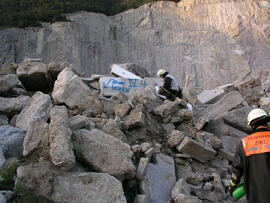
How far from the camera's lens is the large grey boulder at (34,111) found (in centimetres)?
621

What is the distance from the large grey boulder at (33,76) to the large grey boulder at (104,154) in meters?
3.97

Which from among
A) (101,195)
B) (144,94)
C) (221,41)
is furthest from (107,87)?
(221,41)

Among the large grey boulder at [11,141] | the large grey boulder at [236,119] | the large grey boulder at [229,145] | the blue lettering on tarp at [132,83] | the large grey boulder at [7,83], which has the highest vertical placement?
the large grey boulder at [7,83]

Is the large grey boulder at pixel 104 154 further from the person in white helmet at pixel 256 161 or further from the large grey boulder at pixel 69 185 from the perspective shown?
the person in white helmet at pixel 256 161

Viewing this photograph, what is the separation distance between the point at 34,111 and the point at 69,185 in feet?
7.93

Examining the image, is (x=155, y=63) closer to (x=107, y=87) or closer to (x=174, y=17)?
(x=174, y=17)

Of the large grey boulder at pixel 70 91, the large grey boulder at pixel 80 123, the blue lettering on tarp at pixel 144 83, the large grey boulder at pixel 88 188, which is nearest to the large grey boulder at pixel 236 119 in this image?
the blue lettering on tarp at pixel 144 83

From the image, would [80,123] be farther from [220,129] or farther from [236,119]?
[236,119]

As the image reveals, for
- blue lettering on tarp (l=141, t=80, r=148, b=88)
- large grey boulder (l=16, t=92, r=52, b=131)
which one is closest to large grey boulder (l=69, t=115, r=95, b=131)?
large grey boulder (l=16, t=92, r=52, b=131)

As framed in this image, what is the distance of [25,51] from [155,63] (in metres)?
8.18

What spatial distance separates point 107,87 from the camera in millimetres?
8641

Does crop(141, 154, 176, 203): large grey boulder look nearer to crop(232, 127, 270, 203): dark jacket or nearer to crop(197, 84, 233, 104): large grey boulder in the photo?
crop(232, 127, 270, 203): dark jacket

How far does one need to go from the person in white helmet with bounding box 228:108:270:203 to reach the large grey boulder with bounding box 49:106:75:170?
6.53ft

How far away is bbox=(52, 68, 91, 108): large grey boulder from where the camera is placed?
7984 mm
